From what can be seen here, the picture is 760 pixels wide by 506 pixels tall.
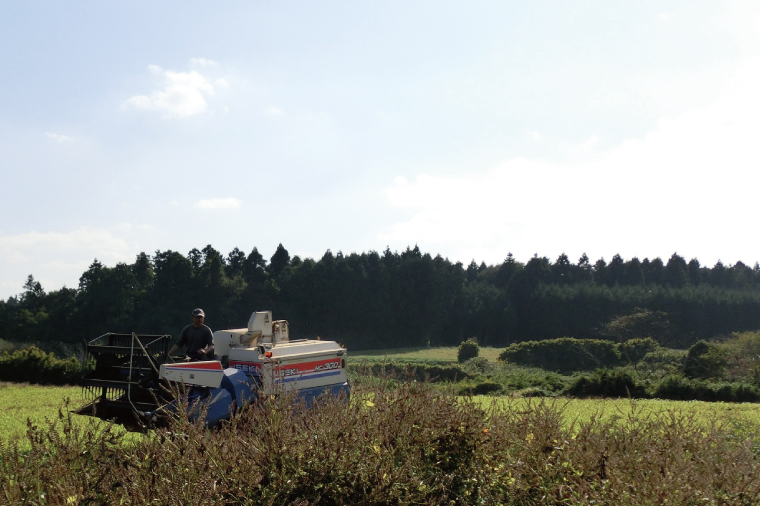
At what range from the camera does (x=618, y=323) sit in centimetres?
6088

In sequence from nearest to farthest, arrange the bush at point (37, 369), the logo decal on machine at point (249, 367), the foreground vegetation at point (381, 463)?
the foreground vegetation at point (381, 463) < the logo decal on machine at point (249, 367) < the bush at point (37, 369)

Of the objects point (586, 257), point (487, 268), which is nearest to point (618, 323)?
point (586, 257)

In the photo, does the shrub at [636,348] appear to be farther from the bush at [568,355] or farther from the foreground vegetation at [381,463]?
the foreground vegetation at [381,463]

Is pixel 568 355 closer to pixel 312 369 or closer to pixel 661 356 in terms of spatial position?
pixel 661 356

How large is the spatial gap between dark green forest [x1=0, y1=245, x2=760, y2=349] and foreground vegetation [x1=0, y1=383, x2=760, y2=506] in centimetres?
5366

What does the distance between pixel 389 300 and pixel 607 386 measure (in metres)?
49.6

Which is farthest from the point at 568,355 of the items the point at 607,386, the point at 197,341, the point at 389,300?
the point at 197,341

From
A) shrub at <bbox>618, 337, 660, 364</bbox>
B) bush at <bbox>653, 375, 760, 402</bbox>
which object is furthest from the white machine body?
shrub at <bbox>618, 337, 660, 364</bbox>

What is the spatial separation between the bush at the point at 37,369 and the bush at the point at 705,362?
29239 millimetres

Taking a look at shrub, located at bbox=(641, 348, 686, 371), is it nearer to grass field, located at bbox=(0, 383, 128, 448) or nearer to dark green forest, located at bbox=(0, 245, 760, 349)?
dark green forest, located at bbox=(0, 245, 760, 349)

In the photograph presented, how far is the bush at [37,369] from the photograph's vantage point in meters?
26.2

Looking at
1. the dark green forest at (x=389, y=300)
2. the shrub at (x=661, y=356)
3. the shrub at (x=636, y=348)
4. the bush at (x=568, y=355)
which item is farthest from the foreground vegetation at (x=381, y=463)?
the dark green forest at (x=389, y=300)

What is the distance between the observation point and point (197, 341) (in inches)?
369

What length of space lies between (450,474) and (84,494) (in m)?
3.03
